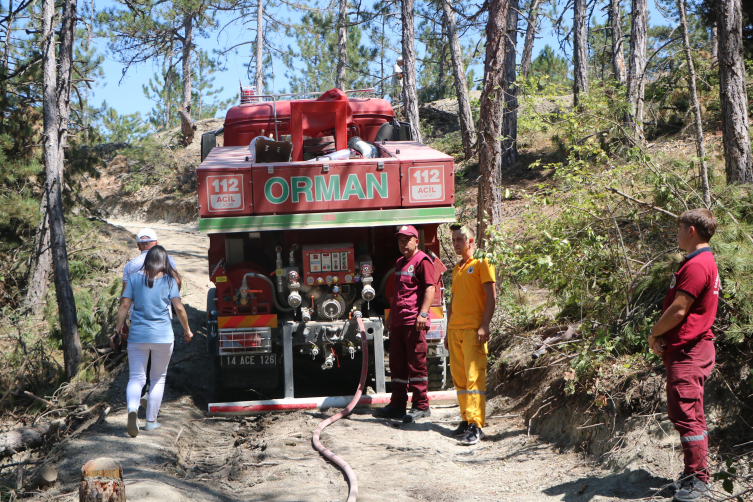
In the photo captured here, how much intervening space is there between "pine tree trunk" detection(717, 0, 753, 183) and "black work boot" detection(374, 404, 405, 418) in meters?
4.16

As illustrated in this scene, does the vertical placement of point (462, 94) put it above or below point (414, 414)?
above

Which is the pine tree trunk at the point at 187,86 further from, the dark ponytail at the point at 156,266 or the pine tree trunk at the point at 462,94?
the dark ponytail at the point at 156,266

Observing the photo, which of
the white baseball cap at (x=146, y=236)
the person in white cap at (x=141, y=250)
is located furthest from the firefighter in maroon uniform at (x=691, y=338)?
the white baseball cap at (x=146, y=236)

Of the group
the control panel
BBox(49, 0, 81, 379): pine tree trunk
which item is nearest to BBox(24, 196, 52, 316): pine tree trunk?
BBox(49, 0, 81, 379): pine tree trunk

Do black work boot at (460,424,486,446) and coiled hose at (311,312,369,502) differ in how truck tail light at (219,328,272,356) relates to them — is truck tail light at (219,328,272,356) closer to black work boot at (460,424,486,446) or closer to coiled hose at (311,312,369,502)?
coiled hose at (311,312,369,502)

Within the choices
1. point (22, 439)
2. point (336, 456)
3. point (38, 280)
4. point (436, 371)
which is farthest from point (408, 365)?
point (38, 280)

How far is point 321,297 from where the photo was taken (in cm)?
706

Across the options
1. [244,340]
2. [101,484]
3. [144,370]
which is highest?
[244,340]

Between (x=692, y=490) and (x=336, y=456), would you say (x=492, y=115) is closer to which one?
(x=336, y=456)

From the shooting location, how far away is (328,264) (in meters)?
6.92

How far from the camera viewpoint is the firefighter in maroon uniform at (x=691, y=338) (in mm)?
4015

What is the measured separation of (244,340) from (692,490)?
4.39 meters

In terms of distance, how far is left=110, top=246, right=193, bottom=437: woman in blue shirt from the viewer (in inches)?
237

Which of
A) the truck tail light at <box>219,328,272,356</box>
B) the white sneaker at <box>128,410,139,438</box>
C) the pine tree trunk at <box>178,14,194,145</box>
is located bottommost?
the white sneaker at <box>128,410,139,438</box>
